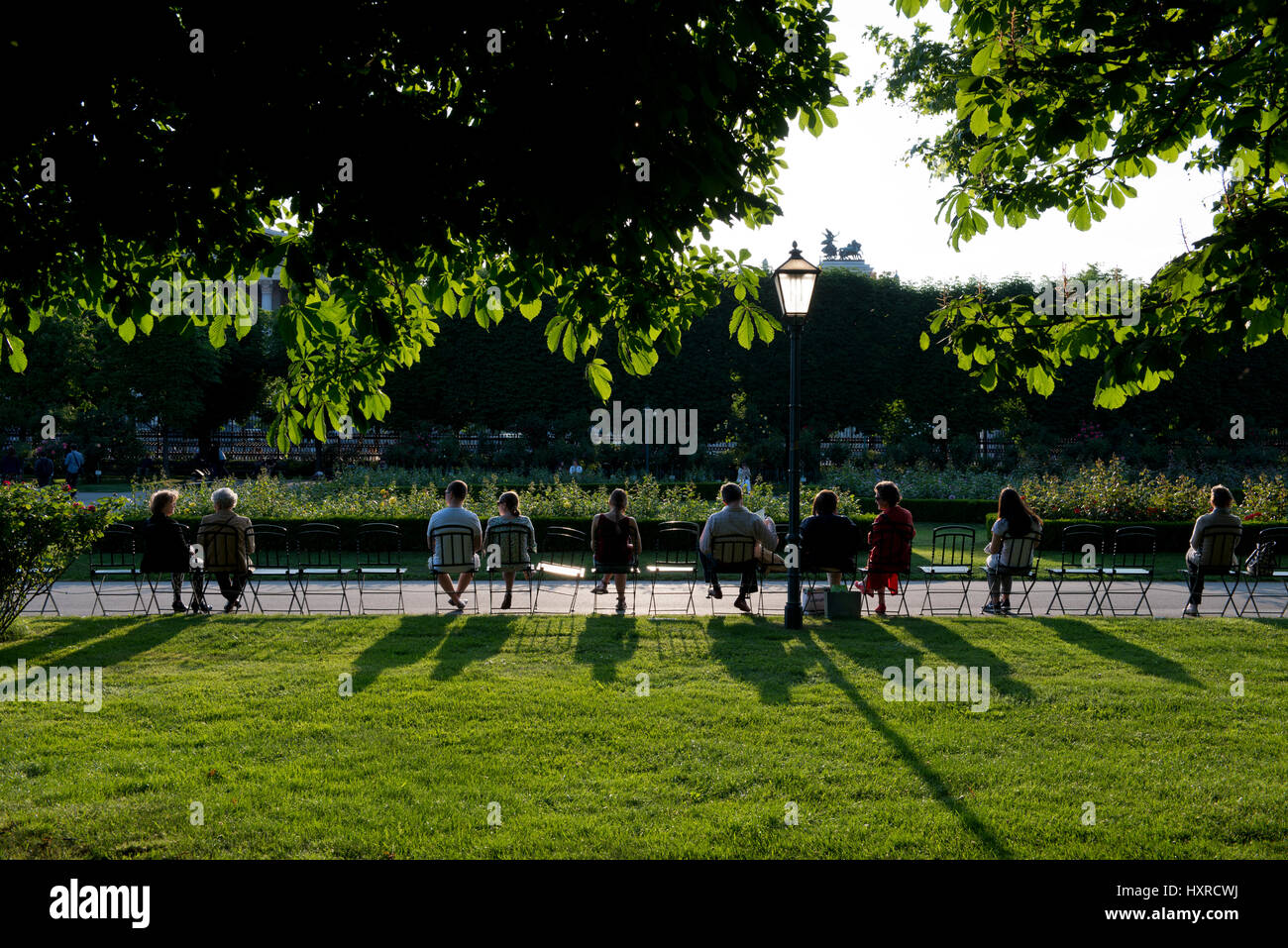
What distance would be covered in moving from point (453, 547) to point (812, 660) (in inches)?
192

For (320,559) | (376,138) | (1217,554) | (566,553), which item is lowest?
(566,553)

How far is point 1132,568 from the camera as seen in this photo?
12484mm

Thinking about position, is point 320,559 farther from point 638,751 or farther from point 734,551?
point 638,751

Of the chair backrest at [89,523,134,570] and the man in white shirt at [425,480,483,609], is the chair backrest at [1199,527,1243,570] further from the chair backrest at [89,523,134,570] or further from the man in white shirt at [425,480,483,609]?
the chair backrest at [89,523,134,570]

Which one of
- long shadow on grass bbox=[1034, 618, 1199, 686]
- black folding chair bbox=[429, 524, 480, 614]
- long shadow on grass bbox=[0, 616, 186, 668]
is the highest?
black folding chair bbox=[429, 524, 480, 614]

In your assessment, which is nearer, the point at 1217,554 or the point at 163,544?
the point at 163,544

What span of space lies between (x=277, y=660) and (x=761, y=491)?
13.0 metres

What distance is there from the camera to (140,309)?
186 inches

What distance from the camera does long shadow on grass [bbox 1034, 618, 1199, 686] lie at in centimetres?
776

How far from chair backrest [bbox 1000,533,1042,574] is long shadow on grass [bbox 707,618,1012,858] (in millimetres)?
2028

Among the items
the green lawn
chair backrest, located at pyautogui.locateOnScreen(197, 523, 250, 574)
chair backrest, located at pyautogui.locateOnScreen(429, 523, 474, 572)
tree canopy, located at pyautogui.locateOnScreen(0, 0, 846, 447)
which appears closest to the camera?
tree canopy, located at pyautogui.locateOnScreen(0, 0, 846, 447)

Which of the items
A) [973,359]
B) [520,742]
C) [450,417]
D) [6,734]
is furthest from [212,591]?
[450,417]

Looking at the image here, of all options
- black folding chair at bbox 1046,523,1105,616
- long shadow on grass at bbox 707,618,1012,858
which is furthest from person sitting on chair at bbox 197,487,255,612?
black folding chair at bbox 1046,523,1105,616

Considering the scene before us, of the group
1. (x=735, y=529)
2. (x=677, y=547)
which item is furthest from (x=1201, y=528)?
(x=677, y=547)
